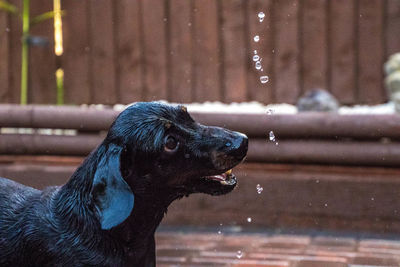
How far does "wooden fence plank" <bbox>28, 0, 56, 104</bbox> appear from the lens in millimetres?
8750

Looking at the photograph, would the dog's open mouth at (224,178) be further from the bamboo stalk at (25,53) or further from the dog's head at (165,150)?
the bamboo stalk at (25,53)

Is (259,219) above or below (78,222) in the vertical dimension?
below

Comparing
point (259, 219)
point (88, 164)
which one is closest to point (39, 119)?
point (259, 219)

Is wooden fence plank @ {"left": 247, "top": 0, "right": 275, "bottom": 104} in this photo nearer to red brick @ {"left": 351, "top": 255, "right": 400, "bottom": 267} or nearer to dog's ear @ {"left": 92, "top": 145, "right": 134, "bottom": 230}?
red brick @ {"left": 351, "top": 255, "right": 400, "bottom": 267}

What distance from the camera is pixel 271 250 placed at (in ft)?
16.7

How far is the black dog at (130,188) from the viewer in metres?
3.13

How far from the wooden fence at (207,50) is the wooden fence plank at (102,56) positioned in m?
0.01

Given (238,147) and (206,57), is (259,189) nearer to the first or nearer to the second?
(238,147)

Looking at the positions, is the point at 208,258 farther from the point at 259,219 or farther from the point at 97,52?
the point at 97,52

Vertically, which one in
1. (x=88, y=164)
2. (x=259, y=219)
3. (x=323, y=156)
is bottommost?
(x=259, y=219)

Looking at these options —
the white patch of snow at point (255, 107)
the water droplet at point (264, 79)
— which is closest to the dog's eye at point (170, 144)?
the white patch of snow at point (255, 107)

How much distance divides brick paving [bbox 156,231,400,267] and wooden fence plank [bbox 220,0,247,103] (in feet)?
9.26

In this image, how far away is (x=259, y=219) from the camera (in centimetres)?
596

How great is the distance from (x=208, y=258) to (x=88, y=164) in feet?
5.97
